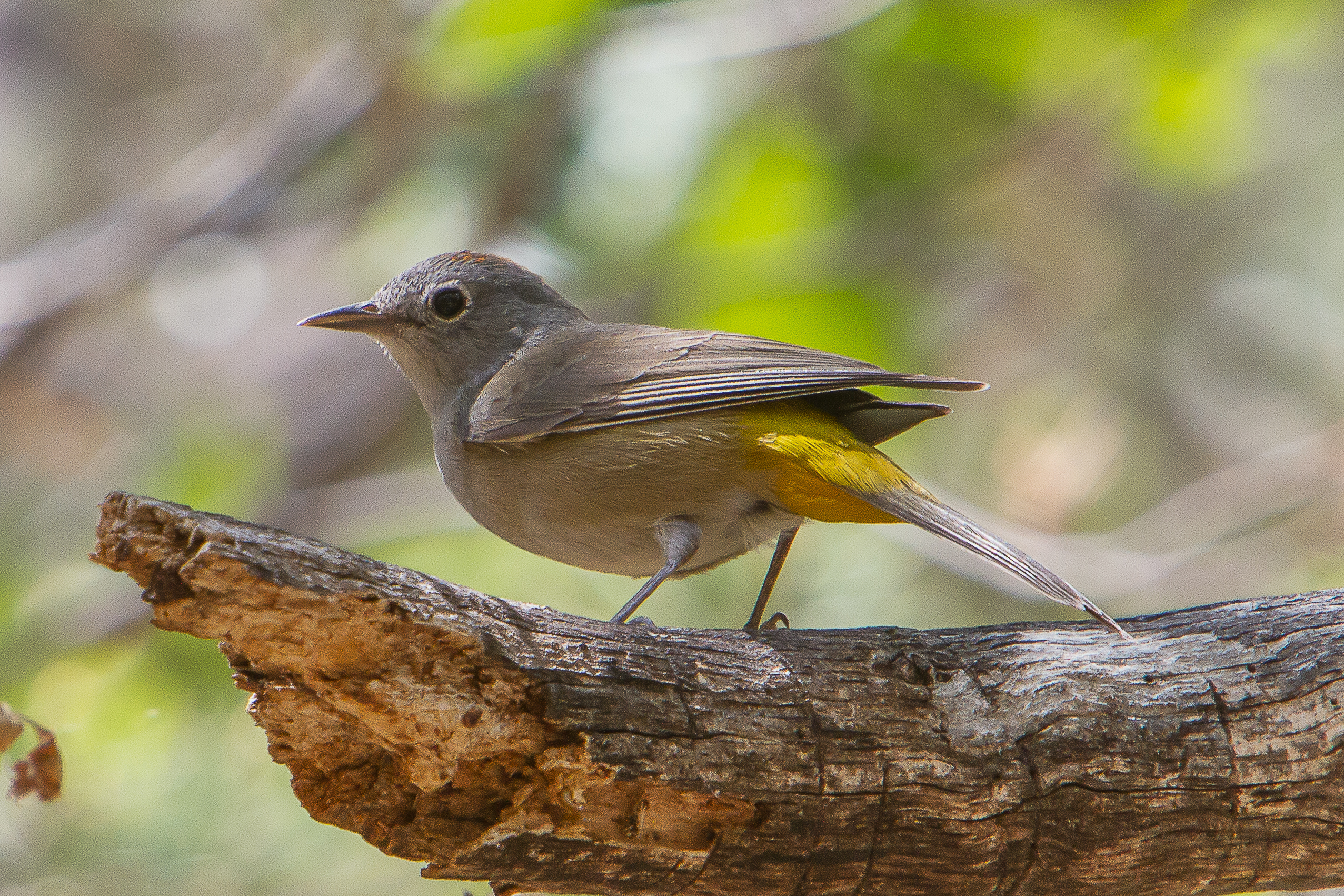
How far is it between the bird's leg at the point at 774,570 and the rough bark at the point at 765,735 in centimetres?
84

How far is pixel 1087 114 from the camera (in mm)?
7816

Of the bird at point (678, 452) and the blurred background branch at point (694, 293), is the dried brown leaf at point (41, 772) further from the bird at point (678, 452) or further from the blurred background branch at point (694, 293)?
the blurred background branch at point (694, 293)

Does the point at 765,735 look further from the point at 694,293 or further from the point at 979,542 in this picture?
the point at 694,293

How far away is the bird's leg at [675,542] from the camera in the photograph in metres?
3.68

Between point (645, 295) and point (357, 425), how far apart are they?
212 cm

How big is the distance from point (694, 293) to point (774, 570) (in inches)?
125

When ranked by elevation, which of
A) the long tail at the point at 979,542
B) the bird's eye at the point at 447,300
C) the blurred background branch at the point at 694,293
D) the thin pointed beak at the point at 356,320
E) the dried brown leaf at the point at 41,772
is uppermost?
the blurred background branch at the point at 694,293

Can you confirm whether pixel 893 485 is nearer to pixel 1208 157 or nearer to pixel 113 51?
pixel 1208 157

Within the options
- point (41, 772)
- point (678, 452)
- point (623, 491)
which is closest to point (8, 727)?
point (41, 772)

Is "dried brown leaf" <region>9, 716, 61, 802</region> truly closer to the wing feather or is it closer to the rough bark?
the rough bark

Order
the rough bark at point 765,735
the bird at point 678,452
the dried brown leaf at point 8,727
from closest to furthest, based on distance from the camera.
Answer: the rough bark at point 765,735, the dried brown leaf at point 8,727, the bird at point 678,452

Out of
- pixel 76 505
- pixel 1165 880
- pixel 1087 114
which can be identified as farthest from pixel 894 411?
pixel 76 505

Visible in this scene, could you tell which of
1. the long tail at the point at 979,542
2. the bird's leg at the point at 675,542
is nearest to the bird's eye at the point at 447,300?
the bird's leg at the point at 675,542

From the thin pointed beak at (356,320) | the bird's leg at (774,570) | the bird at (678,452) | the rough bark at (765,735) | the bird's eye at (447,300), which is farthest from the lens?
the bird's eye at (447,300)
